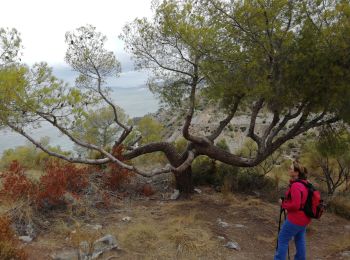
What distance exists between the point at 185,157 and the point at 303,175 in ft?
20.6

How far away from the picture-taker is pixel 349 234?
973cm

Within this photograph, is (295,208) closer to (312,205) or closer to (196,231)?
(312,205)

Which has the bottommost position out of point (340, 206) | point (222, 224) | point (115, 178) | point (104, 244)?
point (340, 206)

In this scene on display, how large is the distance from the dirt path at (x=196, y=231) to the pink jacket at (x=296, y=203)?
7.56ft

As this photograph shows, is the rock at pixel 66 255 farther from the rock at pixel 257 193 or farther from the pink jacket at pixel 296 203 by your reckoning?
the rock at pixel 257 193

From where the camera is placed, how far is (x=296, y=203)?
18.8 feet

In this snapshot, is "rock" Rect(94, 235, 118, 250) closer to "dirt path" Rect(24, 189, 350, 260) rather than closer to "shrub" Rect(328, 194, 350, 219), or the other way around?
"dirt path" Rect(24, 189, 350, 260)

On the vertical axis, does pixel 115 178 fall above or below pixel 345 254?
above

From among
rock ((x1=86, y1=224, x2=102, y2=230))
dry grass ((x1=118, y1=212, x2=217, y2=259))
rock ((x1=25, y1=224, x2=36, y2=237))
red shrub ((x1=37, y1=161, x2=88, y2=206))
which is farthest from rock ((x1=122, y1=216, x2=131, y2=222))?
rock ((x1=25, y1=224, x2=36, y2=237))

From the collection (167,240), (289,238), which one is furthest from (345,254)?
(167,240)

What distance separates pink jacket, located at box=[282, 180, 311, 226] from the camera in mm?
5745

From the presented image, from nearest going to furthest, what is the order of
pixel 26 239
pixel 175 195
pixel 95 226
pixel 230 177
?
pixel 26 239 → pixel 95 226 → pixel 175 195 → pixel 230 177

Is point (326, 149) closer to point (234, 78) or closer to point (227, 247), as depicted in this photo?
point (234, 78)

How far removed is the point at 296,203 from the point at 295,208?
0.28 feet
